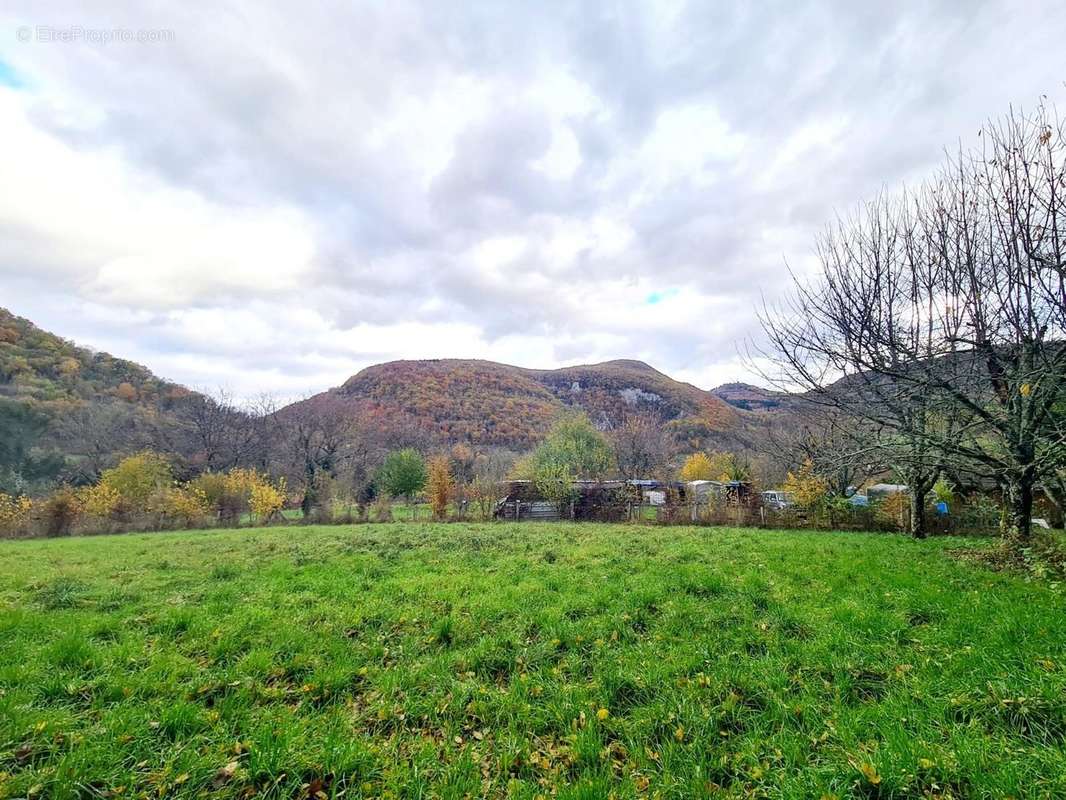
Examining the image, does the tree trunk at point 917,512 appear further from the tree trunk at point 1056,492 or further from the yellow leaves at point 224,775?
the yellow leaves at point 224,775

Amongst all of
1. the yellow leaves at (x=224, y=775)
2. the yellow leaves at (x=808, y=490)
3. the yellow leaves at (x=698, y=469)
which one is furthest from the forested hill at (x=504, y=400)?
the yellow leaves at (x=224, y=775)

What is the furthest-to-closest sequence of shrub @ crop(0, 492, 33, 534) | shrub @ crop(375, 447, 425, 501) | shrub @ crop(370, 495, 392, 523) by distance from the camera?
shrub @ crop(375, 447, 425, 501) < shrub @ crop(370, 495, 392, 523) < shrub @ crop(0, 492, 33, 534)

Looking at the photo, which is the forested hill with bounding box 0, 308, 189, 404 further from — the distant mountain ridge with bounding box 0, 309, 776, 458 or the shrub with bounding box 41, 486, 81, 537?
the shrub with bounding box 41, 486, 81, 537

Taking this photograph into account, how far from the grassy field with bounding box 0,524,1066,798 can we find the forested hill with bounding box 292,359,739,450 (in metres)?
47.7

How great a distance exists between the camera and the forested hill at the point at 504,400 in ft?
219

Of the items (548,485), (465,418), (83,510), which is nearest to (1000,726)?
(548,485)

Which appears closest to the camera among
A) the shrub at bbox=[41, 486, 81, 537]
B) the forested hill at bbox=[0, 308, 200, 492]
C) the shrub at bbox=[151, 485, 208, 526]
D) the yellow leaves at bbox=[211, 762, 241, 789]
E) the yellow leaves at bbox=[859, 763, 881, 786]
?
the yellow leaves at bbox=[859, 763, 881, 786]

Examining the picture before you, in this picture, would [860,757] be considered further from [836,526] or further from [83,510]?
[83,510]

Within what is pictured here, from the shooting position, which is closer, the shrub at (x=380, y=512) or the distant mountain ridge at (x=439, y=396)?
the shrub at (x=380, y=512)

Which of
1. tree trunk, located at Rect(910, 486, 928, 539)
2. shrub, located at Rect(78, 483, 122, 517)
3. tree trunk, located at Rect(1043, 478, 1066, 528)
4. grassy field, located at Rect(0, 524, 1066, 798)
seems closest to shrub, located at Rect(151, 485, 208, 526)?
shrub, located at Rect(78, 483, 122, 517)

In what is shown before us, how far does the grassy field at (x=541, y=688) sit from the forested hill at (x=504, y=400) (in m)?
47.7

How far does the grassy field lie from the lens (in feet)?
9.50

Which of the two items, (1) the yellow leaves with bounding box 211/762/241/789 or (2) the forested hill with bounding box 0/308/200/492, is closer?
(1) the yellow leaves with bounding box 211/762/241/789

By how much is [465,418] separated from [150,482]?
157 ft
